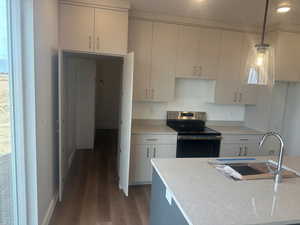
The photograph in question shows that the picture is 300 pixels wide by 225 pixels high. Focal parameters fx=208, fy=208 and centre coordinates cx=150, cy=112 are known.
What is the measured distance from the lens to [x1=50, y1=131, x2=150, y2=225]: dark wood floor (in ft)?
7.84

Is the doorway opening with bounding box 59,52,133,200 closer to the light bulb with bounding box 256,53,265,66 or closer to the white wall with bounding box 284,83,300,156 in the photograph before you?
the light bulb with bounding box 256,53,265,66

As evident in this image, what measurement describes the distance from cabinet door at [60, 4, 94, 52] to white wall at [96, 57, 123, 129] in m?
4.11

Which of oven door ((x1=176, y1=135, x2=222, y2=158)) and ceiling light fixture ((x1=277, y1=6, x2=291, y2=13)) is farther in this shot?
oven door ((x1=176, y1=135, x2=222, y2=158))

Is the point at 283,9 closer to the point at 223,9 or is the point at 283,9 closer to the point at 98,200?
the point at 223,9

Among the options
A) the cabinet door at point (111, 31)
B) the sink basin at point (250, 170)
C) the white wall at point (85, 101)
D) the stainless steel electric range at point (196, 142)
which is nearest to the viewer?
the sink basin at point (250, 170)

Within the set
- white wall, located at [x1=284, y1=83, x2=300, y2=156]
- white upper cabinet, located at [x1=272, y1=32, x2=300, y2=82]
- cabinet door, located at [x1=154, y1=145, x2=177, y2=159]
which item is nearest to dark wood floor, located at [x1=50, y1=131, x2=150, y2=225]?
cabinet door, located at [x1=154, y1=145, x2=177, y2=159]

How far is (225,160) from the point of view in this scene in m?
2.01

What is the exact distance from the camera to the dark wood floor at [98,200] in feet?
7.84

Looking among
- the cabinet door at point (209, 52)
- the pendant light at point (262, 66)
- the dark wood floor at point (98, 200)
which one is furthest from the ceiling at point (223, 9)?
the dark wood floor at point (98, 200)

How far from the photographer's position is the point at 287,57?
3414 millimetres

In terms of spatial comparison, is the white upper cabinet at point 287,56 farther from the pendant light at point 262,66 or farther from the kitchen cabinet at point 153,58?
the pendant light at point 262,66

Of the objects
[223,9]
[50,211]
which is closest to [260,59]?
[223,9]

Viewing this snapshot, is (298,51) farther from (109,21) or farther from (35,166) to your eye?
(35,166)

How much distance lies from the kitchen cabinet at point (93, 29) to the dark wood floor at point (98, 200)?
197 cm
